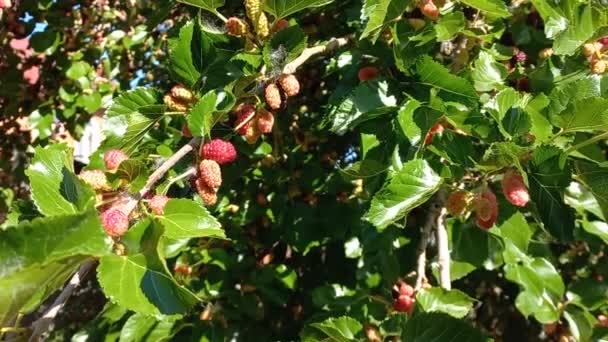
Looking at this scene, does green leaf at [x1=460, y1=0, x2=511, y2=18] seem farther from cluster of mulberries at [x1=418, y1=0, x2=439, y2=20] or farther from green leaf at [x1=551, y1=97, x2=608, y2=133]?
green leaf at [x1=551, y1=97, x2=608, y2=133]

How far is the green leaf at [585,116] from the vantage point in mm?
728

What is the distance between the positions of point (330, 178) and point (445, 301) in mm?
529

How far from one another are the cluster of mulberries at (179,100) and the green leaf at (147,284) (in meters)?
0.28

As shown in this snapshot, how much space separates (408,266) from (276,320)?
19.6 inches

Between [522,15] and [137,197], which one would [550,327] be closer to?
[522,15]

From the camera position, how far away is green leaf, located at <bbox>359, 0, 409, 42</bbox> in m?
0.77

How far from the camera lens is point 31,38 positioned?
5.43ft

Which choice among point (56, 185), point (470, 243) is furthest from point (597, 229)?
point (56, 185)

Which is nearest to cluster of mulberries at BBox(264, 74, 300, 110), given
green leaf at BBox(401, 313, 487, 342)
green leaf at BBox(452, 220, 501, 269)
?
green leaf at BBox(401, 313, 487, 342)

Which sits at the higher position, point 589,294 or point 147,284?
point 147,284

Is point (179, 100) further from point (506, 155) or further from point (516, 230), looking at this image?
point (516, 230)

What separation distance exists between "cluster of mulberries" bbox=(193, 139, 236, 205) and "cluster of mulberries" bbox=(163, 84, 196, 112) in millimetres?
88

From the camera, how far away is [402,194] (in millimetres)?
764

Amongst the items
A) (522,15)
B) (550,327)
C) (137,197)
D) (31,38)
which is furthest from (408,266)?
(31,38)
